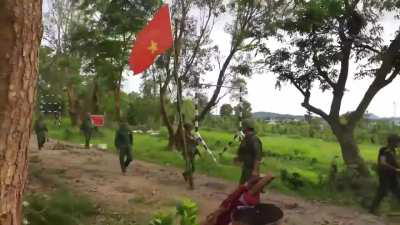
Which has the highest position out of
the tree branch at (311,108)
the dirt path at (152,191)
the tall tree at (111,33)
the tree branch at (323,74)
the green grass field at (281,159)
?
the tall tree at (111,33)

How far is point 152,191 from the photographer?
39.4 ft

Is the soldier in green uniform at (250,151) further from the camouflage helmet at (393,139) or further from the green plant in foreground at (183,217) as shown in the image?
the green plant in foreground at (183,217)

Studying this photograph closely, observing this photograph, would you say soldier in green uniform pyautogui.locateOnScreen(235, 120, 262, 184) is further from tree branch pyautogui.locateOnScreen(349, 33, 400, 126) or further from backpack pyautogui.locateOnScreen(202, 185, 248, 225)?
backpack pyautogui.locateOnScreen(202, 185, 248, 225)

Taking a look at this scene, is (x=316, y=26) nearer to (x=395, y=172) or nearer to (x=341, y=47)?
(x=341, y=47)

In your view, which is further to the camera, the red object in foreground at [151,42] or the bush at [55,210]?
the red object in foreground at [151,42]

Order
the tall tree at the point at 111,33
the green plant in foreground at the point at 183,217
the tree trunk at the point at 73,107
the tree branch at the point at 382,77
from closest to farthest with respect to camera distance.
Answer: the green plant in foreground at the point at 183,217, the tree branch at the point at 382,77, the tall tree at the point at 111,33, the tree trunk at the point at 73,107

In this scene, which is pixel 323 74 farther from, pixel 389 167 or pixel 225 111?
pixel 225 111

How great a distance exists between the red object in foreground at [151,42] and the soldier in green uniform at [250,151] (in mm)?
2066

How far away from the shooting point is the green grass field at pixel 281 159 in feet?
43.4

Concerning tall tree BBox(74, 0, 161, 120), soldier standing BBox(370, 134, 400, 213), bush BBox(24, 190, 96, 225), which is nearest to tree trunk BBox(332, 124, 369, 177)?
soldier standing BBox(370, 134, 400, 213)

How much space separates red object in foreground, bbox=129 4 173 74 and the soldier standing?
14.1 ft

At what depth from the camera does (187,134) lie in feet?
44.6

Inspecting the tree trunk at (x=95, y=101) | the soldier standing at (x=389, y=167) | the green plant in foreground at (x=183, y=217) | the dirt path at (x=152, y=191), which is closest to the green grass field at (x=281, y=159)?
the dirt path at (x=152, y=191)

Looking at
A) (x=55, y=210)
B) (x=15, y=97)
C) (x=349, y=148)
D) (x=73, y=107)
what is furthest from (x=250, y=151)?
(x=73, y=107)
